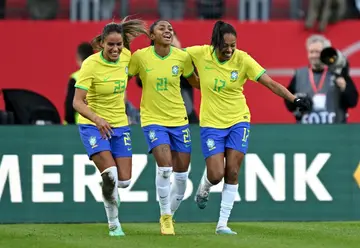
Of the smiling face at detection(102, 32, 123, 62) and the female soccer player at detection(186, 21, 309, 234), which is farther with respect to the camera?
the female soccer player at detection(186, 21, 309, 234)

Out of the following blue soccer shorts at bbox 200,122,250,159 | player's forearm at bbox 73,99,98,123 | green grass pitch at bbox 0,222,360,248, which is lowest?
green grass pitch at bbox 0,222,360,248

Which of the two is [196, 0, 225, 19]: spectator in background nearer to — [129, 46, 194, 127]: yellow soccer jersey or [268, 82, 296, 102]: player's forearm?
[129, 46, 194, 127]: yellow soccer jersey

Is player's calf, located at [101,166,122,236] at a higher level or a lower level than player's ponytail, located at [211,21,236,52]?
lower

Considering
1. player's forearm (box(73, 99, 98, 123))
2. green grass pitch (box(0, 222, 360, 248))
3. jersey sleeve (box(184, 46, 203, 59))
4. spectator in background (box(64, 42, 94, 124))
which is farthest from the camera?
spectator in background (box(64, 42, 94, 124))

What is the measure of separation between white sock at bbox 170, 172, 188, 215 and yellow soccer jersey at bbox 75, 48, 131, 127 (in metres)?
0.94

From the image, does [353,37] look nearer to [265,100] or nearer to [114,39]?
[265,100]

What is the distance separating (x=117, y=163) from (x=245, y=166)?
278 centimetres

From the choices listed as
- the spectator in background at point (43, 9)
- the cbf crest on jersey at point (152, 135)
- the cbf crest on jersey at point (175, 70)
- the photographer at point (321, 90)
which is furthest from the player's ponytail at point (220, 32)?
the spectator in background at point (43, 9)

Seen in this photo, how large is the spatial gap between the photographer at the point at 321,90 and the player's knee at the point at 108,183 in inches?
166

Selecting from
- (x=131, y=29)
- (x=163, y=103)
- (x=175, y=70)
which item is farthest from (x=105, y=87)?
(x=131, y=29)

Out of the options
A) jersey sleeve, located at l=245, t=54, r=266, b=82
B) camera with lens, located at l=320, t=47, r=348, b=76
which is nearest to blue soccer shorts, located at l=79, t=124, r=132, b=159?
jersey sleeve, located at l=245, t=54, r=266, b=82

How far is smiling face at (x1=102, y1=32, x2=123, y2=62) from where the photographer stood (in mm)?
12336

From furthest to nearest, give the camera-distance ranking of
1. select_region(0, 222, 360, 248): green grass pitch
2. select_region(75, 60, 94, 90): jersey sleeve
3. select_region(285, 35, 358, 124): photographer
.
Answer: select_region(285, 35, 358, 124): photographer → select_region(75, 60, 94, 90): jersey sleeve → select_region(0, 222, 360, 248): green grass pitch

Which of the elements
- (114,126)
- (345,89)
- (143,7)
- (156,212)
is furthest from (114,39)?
(143,7)
